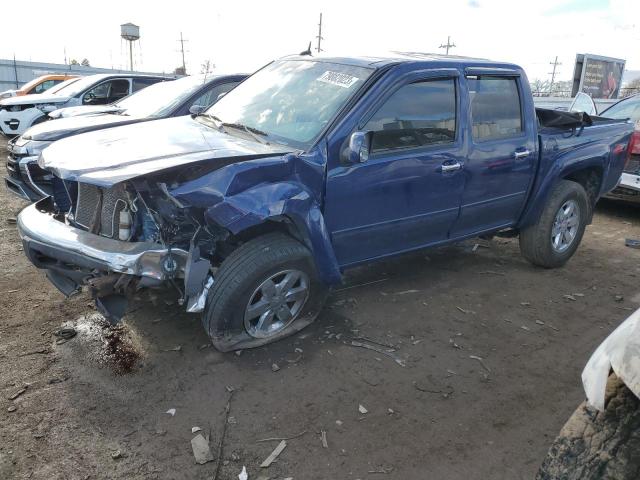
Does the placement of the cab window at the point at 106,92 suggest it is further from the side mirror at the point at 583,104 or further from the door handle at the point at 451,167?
the door handle at the point at 451,167

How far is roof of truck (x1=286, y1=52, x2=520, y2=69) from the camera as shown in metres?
3.74

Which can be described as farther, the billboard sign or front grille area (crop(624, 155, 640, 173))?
the billboard sign

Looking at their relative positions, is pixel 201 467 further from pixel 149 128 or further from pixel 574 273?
pixel 574 273

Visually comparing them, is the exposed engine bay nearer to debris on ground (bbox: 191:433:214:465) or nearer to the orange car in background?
debris on ground (bbox: 191:433:214:465)

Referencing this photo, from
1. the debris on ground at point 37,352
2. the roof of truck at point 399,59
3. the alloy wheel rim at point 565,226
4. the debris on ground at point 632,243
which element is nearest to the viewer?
the debris on ground at point 37,352

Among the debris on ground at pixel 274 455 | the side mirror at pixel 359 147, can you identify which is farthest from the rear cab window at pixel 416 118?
the debris on ground at pixel 274 455

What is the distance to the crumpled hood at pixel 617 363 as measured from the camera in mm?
1416

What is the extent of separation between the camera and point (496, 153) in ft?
14.0

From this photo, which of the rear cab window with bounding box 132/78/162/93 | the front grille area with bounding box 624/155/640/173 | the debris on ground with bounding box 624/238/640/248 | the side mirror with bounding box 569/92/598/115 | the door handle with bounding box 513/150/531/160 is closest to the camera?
the door handle with bounding box 513/150/531/160

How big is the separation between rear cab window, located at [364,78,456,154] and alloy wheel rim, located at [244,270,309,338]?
1.05 m

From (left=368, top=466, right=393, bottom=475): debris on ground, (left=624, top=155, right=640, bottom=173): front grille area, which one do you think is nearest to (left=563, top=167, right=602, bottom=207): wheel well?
(left=624, top=155, right=640, bottom=173): front grille area

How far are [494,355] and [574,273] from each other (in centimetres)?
224

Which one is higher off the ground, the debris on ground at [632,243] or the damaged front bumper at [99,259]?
the damaged front bumper at [99,259]

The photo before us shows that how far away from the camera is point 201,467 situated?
247cm
